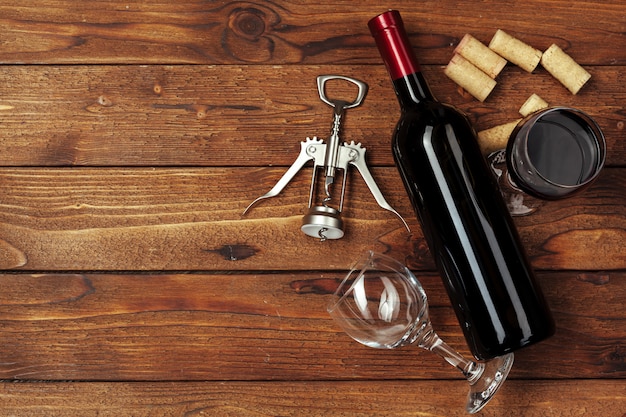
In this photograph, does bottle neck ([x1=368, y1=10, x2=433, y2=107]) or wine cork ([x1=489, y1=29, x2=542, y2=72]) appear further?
wine cork ([x1=489, y1=29, x2=542, y2=72])

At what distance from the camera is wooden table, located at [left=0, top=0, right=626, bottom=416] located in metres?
1.09

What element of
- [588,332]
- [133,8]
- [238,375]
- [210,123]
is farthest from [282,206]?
[588,332]

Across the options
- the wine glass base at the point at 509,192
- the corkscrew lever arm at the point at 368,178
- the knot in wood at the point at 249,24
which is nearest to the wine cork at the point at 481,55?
the wine glass base at the point at 509,192

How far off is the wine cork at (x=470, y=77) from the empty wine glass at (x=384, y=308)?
1.16 feet

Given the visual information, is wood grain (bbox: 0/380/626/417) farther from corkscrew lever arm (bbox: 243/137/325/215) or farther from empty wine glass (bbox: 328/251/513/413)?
corkscrew lever arm (bbox: 243/137/325/215)

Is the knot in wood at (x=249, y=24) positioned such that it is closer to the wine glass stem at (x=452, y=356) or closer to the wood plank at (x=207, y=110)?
the wood plank at (x=207, y=110)

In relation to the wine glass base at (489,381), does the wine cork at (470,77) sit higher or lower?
higher

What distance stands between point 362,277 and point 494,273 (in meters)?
0.20

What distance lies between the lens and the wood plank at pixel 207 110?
3.61 feet

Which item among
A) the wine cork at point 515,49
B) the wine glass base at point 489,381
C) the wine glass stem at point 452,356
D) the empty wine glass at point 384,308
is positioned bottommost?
the wine glass base at point 489,381

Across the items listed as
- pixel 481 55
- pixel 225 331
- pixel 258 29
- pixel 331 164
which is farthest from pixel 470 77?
pixel 225 331

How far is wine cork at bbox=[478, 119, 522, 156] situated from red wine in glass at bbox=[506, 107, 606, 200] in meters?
0.10

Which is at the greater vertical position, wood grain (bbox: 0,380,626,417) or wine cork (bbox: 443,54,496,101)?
wine cork (bbox: 443,54,496,101)

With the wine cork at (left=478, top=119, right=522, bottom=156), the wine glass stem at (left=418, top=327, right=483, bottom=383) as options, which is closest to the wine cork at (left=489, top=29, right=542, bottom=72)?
the wine cork at (left=478, top=119, right=522, bottom=156)
